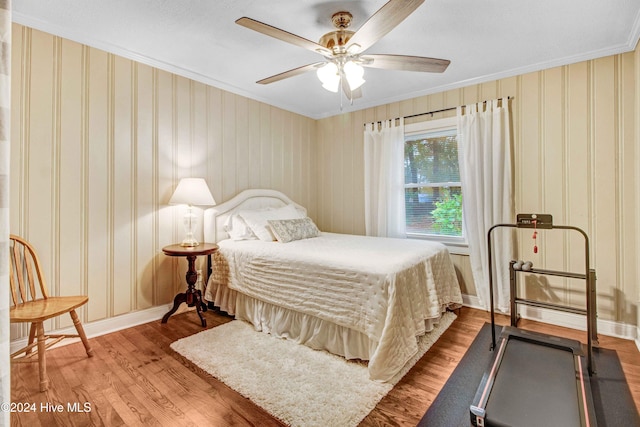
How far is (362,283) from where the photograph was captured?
2.07 metres

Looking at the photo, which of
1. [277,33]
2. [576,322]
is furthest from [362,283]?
[576,322]

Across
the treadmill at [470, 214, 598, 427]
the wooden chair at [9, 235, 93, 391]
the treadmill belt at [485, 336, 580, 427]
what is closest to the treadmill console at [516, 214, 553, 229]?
the treadmill at [470, 214, 598, 427]

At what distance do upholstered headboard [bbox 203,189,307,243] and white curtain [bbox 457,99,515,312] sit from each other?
7.64ft

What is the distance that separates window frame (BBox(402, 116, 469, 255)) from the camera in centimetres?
341

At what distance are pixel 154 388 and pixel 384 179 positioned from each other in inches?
123

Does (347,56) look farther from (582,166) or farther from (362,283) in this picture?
(582,166)

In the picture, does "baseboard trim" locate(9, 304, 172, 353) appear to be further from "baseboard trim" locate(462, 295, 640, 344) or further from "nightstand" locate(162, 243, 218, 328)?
"baseboard trim" locate(462, 295, 640, 344)

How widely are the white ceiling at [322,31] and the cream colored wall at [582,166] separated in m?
0.17

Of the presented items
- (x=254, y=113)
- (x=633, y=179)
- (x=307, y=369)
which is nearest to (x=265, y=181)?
(x=254, y=113)

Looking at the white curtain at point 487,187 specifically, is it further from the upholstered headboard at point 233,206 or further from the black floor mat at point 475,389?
the upholstered headboard at point 233,206

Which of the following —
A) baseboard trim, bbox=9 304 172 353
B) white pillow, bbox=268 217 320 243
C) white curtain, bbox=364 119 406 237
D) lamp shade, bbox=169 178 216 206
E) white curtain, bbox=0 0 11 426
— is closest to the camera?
white curtain, bbox=0 0 11 426

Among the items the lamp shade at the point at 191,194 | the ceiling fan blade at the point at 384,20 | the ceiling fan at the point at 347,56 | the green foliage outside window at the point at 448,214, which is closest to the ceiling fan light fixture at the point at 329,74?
the ceiling fan at the point at 347,56

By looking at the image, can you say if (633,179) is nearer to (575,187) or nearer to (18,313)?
(575,187)

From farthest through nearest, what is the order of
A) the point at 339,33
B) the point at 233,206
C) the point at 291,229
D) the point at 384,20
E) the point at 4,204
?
the point at 233,206
the point at 291,229
the point at 339,33
the point at 384,20
the point at 4,204
